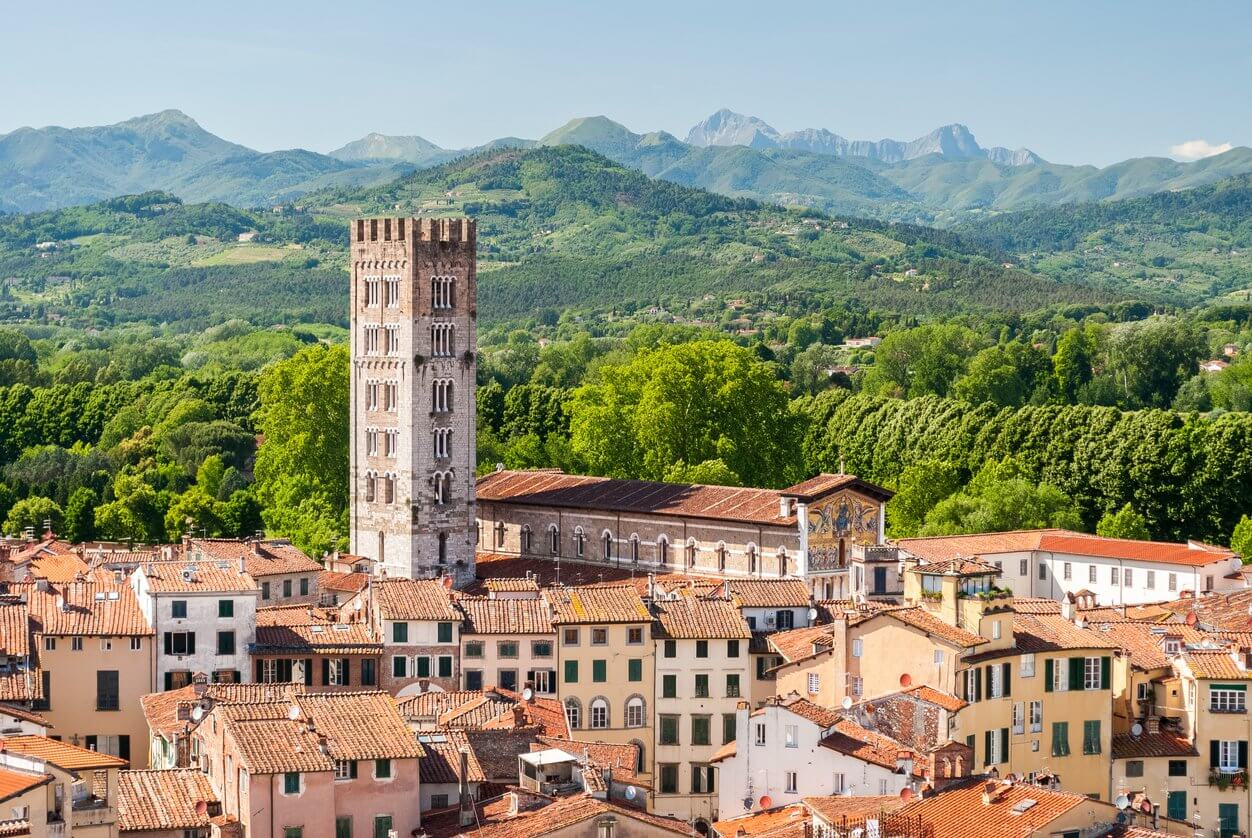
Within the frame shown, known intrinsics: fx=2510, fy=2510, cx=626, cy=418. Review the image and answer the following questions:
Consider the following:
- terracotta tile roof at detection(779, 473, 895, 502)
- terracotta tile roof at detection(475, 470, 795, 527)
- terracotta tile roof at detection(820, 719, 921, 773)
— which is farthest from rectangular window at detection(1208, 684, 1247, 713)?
terracotta tile roof at detection(475, 470, 795, 527)

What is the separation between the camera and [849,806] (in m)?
43.4

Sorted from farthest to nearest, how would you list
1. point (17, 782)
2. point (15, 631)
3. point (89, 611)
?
point (89, 611) → point (15, 631) → point (17, 782)

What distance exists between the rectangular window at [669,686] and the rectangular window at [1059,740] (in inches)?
403

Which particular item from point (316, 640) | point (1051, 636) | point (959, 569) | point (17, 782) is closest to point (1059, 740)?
point (1051, 636)

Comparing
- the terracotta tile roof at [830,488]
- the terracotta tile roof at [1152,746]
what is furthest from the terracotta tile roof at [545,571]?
the terracotta tile roof at [1152,746]

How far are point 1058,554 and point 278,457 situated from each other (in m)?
37.6

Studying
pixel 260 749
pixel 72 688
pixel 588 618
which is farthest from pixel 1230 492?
pixel 260 749

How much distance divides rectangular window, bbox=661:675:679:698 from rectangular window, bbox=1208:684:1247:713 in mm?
12751

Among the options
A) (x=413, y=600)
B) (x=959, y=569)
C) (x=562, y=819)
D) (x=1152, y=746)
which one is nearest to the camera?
(x=562, y=819)

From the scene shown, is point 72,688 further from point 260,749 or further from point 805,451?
point 805,451

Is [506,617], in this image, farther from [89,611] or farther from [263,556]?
[263,556]

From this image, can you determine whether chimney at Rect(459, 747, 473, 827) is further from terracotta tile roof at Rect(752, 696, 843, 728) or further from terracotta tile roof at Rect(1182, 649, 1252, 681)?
terracotta tile roof at Rect(1182, 649, 1252, 681)

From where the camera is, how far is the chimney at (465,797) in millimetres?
43406

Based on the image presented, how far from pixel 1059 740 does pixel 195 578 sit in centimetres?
2019
